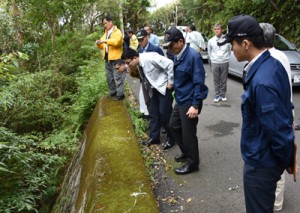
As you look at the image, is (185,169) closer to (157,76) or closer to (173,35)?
(157,76)

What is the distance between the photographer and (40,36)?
12.2 m

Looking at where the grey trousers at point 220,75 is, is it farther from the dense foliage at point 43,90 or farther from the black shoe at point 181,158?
the black shoe at point 181,158

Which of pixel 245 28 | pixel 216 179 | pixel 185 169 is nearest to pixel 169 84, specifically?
pixel 185 169

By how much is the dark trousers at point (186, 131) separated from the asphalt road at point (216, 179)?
1.12 ft

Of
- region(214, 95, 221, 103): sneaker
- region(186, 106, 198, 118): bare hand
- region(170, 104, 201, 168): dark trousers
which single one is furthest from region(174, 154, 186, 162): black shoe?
region(214, 95, 221, 103): sneaker

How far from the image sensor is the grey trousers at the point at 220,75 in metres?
7.75

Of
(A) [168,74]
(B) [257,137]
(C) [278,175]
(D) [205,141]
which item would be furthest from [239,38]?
(D) [205,141]

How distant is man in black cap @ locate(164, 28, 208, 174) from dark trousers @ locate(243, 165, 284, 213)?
1.77 m

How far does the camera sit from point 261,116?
80.7 inches

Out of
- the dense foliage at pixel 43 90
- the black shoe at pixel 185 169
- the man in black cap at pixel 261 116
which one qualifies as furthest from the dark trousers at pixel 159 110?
the man in black cap at pixel 261 116

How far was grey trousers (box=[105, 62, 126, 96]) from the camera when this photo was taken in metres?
6.72

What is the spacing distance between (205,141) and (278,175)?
3.43 m

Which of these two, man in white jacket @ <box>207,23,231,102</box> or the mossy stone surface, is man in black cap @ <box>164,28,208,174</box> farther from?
man in white jacket @ <box>207,23,231,102</box>

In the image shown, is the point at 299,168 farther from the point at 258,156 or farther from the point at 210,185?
the point at 258,156
